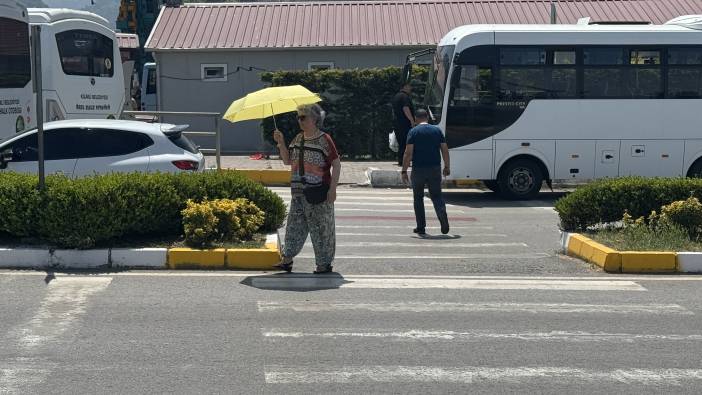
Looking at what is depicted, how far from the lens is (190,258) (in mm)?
10430

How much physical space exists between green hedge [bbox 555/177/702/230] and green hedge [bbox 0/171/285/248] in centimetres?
439

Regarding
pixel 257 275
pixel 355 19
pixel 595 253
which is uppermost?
pixel 355 19

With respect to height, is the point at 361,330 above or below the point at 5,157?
below

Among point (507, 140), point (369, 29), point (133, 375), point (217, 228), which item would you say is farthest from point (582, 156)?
point (133, 375)

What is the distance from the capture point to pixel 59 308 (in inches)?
335

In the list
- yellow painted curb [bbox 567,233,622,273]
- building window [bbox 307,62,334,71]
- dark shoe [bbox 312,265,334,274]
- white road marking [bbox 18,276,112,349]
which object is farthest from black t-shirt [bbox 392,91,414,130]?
white road marking [bbox 18,276,112,349]

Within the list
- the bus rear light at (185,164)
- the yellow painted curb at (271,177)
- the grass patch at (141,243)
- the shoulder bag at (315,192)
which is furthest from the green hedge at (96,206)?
the yellow painted curb at (271,177)

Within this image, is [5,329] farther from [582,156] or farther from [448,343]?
[582,156]

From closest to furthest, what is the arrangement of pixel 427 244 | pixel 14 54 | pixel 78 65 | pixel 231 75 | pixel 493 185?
pixel 427 244, pixel 14 54, pixel 493 185, pixel 78 65, pixel 231 75

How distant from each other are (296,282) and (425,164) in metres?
4.52

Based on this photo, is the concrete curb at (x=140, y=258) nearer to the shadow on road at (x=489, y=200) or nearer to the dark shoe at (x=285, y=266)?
the dark shoe at (x=285, y=266)

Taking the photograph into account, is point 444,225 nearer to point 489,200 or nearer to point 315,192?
point 315,192

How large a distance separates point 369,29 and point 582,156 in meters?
11.7

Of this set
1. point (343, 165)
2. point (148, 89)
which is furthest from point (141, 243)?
point (148, 89)
